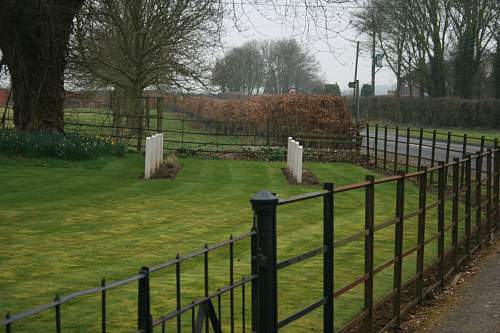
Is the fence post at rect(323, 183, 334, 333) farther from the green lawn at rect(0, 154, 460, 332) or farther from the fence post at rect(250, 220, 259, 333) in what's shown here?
the green lawn at rect(0, 154, 460, 332)

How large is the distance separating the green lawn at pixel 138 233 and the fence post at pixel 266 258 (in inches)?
105

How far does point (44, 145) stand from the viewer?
2134 centimetres

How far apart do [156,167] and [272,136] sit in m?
10.3

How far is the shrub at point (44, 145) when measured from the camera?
2119 cm

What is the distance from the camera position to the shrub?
21.2 meters

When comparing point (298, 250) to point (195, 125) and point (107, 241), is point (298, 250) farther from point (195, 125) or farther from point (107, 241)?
point (195, 125)

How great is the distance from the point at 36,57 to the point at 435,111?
33.4 m

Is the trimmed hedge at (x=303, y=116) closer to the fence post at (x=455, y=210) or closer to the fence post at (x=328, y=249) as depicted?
the fence post at (x=455, y=210)

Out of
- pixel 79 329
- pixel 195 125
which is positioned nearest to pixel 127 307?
pixel 79 329

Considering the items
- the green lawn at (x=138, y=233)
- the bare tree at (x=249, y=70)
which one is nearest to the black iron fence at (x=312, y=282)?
the green lawn at (x=138, y=233)

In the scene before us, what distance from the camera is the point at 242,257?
10.1 m

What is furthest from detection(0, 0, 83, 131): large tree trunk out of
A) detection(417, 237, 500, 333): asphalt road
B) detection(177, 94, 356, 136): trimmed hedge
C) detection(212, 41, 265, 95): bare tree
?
detection(212, 41, 265, 95): bare tree

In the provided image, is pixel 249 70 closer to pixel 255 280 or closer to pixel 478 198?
pixel 478 198

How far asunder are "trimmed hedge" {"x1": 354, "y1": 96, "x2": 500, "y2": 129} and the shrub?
3058cm
